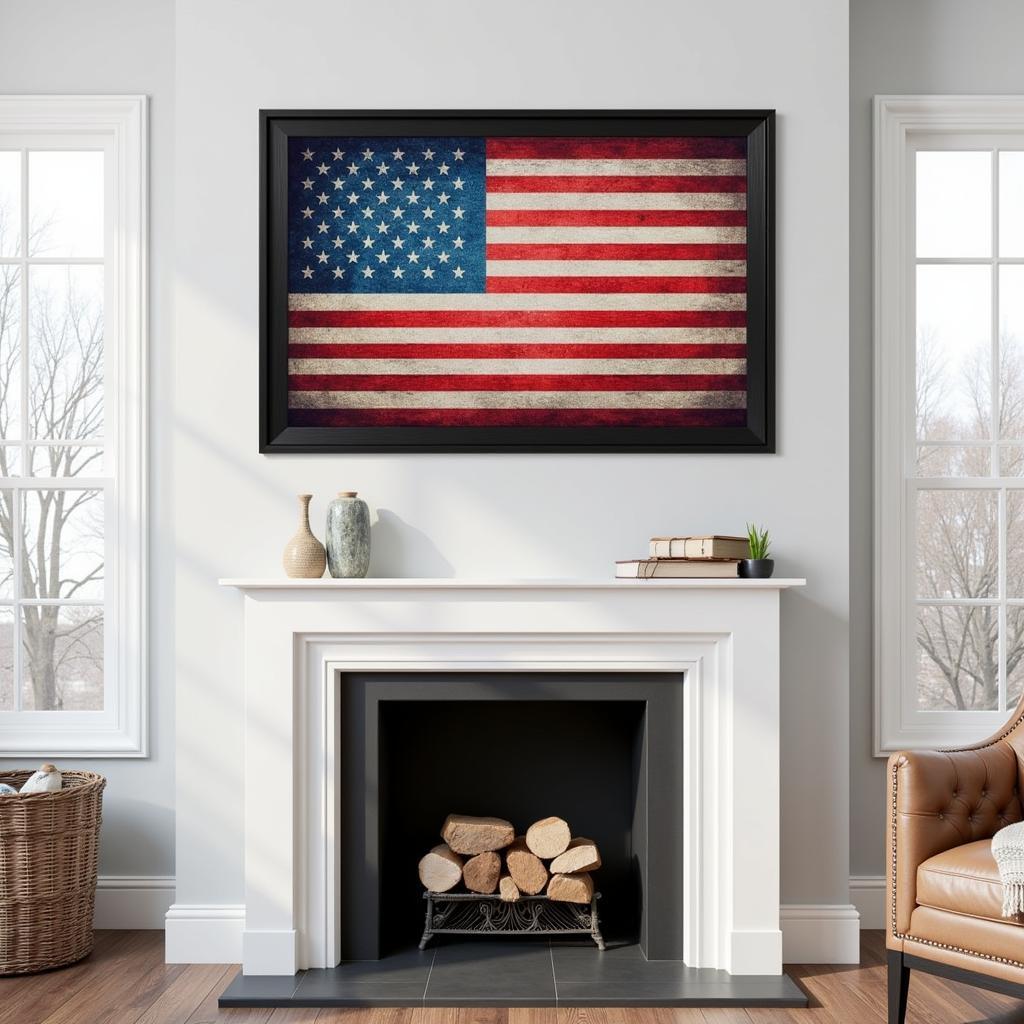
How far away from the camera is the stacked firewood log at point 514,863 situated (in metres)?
3.06

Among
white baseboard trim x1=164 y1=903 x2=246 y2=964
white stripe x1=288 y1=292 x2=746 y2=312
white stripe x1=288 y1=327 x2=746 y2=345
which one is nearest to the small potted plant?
white stripe x1=288 y1=327 x2=746 y2=345

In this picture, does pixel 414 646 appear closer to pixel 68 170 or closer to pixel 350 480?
pixel 350 480

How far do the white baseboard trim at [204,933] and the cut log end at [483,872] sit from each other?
68cm

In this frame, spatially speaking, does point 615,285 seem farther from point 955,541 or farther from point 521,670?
point 955,541

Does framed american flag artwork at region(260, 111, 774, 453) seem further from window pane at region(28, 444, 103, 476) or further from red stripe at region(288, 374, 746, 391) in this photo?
window pane at region(28, 444, 103, 476)

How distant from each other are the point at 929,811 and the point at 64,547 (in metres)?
2.86

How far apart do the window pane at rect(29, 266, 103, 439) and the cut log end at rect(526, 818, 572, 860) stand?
203 cm

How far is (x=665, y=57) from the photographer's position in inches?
124

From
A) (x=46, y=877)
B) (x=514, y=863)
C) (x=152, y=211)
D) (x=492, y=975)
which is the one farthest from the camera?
(x=152, y=211)

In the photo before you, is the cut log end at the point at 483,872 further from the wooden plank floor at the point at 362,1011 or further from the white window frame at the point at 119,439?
the white window frame at the point at 119,439

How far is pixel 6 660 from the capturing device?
141 inches

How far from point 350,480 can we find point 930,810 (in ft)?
6.07

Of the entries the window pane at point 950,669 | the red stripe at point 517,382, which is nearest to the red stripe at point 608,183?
the red stripe at point 517,382

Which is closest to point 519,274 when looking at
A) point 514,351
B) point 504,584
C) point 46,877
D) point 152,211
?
point 514,351
